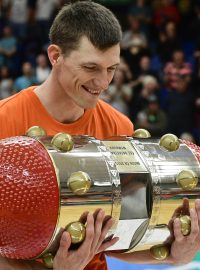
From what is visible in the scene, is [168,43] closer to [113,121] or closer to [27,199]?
[113,121]

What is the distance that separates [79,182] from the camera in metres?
2.47

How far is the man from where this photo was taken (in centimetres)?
286

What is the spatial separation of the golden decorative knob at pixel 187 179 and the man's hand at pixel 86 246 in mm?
296

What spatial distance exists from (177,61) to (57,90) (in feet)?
Answer: 24.4

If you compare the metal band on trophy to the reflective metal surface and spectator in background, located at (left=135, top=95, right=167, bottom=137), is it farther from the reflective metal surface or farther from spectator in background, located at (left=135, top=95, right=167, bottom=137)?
spectator in background, located at (left=135, top=95, right=167, bottom=137)

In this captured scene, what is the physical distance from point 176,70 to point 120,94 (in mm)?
890

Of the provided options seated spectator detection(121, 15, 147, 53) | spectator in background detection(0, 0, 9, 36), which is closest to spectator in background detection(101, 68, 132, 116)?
seated spectator detection(121, 15, 147, 53)

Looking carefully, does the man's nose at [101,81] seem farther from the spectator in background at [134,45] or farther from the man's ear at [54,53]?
the spectator in background at [134,45]

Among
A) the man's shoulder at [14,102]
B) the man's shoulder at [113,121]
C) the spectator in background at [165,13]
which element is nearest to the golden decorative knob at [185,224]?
the man's shoulder at [113,121]

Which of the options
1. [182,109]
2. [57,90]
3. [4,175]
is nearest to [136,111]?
[182,109]

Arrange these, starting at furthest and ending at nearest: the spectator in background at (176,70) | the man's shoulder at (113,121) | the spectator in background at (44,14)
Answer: the spectator in background at (44,14)
the spectator in background at (176,70)
the man's shoulder at (113,121)

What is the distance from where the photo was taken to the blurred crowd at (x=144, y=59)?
9.59 metres

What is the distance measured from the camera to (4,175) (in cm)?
249

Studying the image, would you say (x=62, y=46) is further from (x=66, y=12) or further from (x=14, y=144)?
(x=14, y=144)
